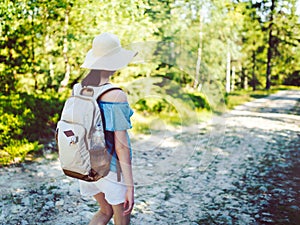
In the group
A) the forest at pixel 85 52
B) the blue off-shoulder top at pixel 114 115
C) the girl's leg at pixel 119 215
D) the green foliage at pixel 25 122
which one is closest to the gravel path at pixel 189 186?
the green foliage at pixel 25 122

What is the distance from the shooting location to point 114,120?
2121mm

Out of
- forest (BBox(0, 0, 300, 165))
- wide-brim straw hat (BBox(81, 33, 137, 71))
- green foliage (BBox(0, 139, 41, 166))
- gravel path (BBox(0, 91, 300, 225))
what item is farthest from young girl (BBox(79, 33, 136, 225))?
green foliage (BBox(0, 139, 41, 166))

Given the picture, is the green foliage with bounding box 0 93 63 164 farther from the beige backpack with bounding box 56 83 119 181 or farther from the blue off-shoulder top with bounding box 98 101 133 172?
the blue off-shoulder top with bounding box 98 101 133 172

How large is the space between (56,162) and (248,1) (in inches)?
855

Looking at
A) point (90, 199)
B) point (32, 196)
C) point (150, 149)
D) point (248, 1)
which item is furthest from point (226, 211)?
point (248, 1)

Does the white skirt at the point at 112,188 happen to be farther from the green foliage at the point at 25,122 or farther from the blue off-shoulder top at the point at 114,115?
the green foliage at the point at 25,122

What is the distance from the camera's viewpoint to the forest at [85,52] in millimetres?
6762

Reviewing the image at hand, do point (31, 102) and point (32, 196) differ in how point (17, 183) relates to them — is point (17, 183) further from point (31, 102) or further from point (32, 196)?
point (31, 102)

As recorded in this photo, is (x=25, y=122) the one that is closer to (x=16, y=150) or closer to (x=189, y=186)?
(x=16, y=150)

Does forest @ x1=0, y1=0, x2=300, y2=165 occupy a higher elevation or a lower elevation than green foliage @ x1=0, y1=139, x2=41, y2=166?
higher

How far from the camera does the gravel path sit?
396 centimetres

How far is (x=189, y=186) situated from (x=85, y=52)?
5.41m

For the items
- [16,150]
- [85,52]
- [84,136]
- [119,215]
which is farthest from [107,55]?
[85,52]

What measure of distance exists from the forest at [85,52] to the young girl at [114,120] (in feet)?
3.04
